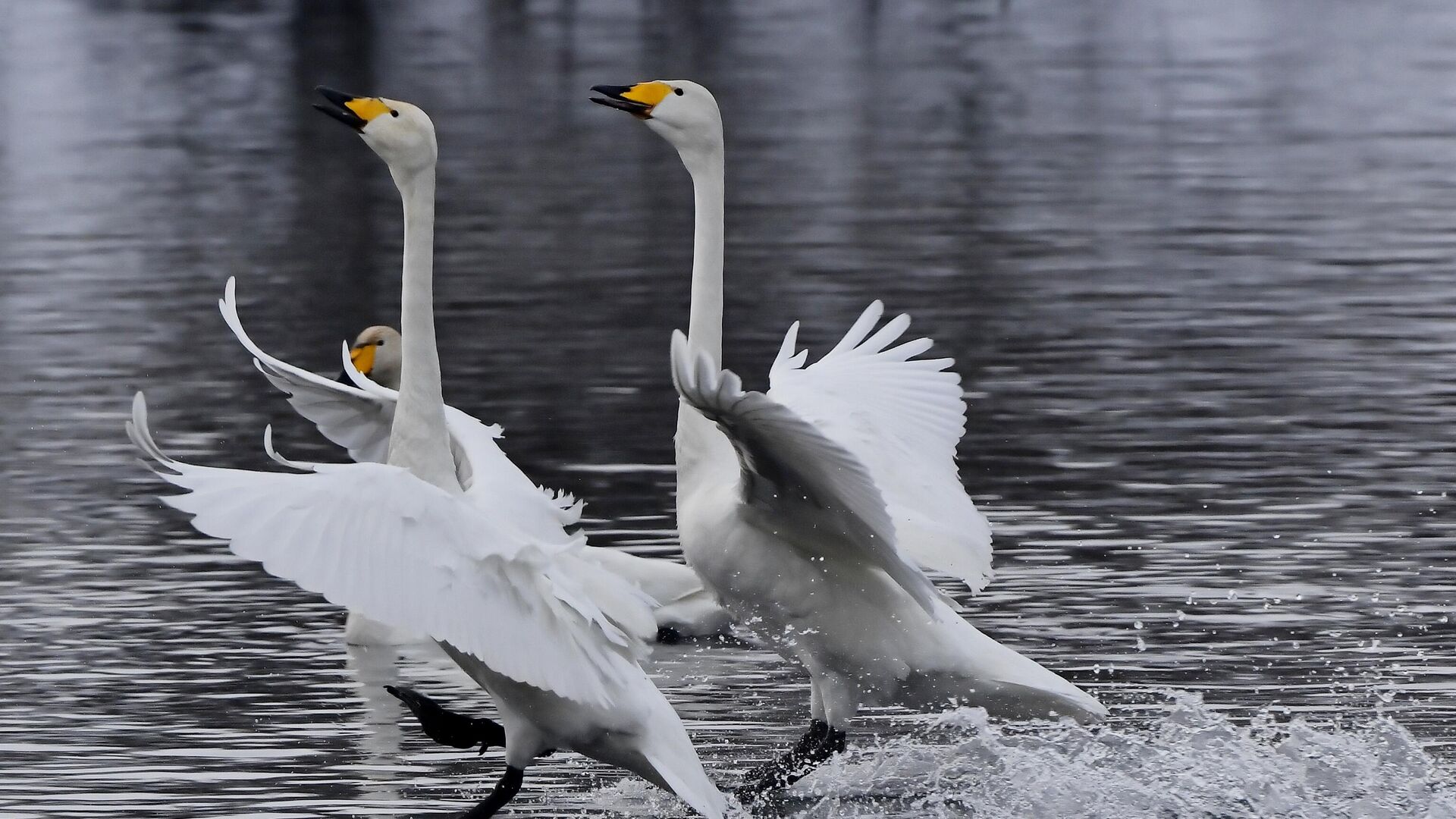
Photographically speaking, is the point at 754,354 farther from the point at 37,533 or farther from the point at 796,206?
the point at 796,206

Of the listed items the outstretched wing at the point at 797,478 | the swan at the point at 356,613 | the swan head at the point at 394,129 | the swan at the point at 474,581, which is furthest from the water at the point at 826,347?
the swan head at the point at 394,129

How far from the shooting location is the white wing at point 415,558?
22.6ft

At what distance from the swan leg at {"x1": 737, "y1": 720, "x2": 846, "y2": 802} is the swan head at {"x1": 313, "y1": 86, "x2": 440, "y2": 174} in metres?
2.17

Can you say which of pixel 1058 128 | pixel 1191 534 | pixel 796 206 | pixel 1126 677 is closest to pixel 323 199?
pixel 796 206

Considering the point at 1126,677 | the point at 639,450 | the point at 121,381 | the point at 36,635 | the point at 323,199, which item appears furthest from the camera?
the point at 323,199

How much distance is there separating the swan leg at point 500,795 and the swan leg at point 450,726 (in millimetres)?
296

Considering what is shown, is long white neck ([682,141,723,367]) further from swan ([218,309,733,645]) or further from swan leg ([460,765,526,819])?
swan leg ([460,765,526,819])

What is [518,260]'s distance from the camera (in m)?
20.6

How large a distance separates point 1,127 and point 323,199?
11.6 m

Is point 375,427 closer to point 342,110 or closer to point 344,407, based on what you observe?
point 344,407

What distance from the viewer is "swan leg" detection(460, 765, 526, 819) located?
25.8 ft

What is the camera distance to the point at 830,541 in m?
8.12

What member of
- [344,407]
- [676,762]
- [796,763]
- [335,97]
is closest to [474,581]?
[676,762]

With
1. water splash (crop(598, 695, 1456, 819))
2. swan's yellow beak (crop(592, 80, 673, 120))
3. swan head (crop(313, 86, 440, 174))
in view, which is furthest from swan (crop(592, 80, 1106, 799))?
swan head (crop(313, 86, 440, 174))
